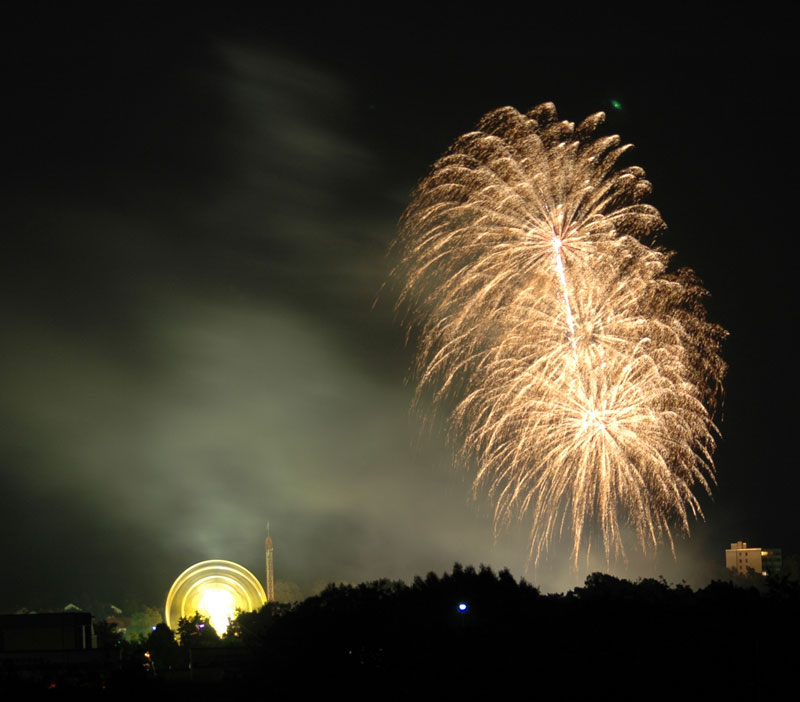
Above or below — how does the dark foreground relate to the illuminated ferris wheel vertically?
below

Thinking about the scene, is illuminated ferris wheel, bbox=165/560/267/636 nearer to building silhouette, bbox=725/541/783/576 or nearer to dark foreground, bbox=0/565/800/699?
dark foreground, bbox=0/565/800/699

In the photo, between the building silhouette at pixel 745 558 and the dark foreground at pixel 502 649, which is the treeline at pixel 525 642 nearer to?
the dark foreground at pixel 502 649

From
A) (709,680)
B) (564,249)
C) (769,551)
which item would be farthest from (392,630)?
(769,551)

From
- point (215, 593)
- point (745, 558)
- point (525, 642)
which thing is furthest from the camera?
point (745, 558)

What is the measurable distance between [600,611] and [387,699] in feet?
38.3

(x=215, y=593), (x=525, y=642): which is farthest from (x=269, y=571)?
(x=525, y=642)

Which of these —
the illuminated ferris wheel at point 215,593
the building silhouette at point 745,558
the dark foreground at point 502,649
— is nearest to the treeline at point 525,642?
the dark foreground at point 502,649

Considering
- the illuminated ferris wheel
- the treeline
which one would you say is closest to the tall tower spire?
the illuminated ferris wheel

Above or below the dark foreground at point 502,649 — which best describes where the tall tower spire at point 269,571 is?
above

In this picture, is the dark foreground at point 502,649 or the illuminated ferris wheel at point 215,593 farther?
the illuminated ferris wheel at point 215,593

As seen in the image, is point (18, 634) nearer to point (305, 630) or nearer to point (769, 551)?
point (305, 630)

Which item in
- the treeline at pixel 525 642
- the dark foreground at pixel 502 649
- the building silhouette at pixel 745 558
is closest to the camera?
the dark foreground at pixel 502 649

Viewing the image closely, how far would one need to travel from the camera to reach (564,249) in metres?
33.6

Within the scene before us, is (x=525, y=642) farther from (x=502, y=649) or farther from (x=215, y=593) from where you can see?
(x=215, y=593)
